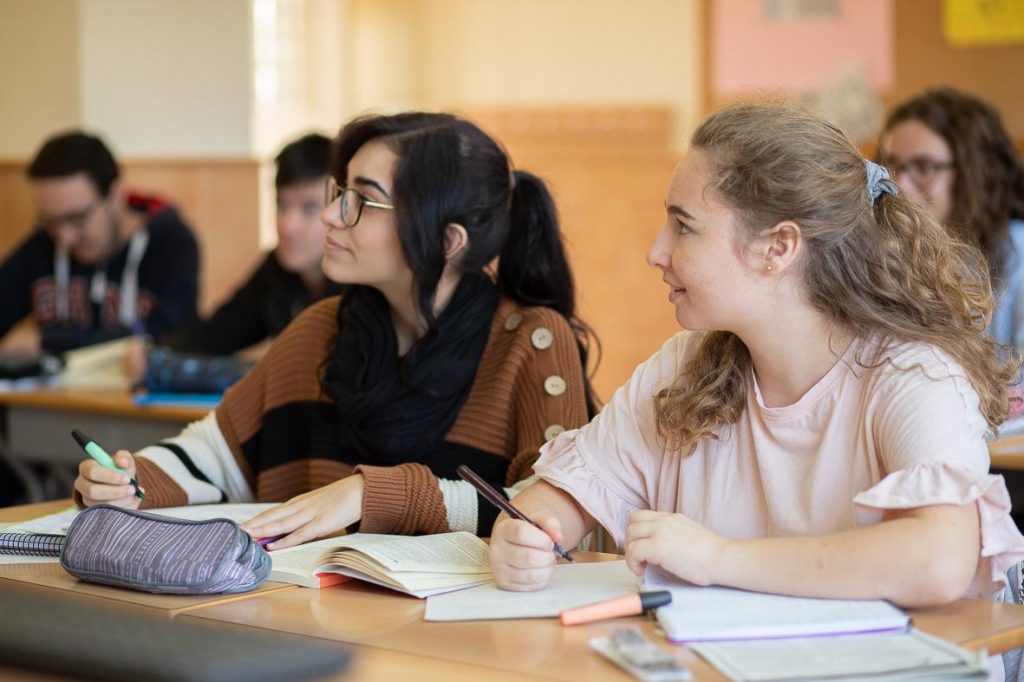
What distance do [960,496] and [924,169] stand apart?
2416mm

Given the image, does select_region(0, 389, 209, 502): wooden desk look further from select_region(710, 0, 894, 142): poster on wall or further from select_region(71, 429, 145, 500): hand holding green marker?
select_region(710, 0, 894, 142): poster on wall

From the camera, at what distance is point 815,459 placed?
165 centimetres

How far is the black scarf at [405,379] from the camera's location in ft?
7.20

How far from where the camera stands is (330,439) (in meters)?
2.30

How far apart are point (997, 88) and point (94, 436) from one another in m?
3.78

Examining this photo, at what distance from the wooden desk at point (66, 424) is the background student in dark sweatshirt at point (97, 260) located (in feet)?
2.40

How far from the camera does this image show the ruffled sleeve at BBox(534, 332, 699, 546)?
1.80 metres

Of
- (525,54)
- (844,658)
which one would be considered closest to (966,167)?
(844,658)

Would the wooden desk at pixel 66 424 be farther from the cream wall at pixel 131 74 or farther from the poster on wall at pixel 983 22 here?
the poster on wall at pixel 983 22

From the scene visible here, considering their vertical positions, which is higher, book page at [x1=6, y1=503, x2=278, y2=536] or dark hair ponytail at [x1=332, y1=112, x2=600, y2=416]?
dark hair ponytail at [x1=332, y1=112, x2=600, y2=416]

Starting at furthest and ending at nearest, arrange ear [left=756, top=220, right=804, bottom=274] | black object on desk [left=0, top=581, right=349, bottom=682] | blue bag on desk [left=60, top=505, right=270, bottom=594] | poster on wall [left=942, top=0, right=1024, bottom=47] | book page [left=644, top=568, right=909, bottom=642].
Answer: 1. poster on wall [left=942, top=0, right=1024, bottom=47]
2. ear [left=756, top=220, right=804, bottom=274]
3. blue bag on desk [left=60, top=505, right=270, bottom=594]
4. book page [left=644, top=568, right=909, bottom=642]
5. black object on desk [left=0, top=581, right=349, bottom=682]

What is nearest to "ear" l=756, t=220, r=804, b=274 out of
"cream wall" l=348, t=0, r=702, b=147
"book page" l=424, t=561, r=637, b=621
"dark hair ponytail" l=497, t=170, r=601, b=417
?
"book page" l=424, t=561, r=637, b=621

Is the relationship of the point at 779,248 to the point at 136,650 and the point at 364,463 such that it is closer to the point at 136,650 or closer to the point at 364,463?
the point at 364,463

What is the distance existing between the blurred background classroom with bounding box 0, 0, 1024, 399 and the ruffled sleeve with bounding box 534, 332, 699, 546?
1.96m
